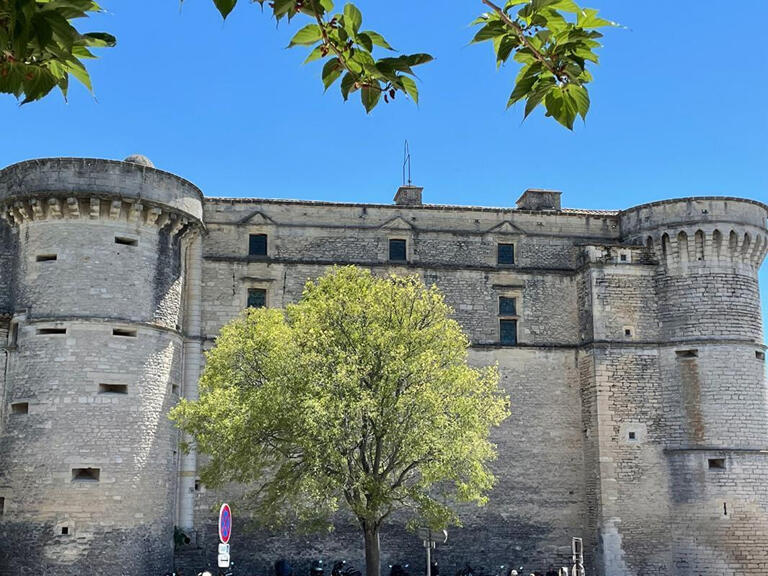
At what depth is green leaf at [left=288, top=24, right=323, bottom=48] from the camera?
3.93m

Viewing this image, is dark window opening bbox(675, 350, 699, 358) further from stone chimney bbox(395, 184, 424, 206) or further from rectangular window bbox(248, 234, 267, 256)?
rectangular window bbox(248, 234, 267, 256)

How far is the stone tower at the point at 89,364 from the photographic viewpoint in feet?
74.6

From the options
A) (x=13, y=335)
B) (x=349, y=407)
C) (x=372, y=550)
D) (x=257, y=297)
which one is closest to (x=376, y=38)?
(x=349, y=407)

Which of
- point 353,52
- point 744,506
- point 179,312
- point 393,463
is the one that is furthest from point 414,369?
point 353,52

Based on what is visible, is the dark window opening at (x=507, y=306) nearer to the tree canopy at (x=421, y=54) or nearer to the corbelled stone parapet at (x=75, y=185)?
the corbelled stone parapet at (x=75, y=185)

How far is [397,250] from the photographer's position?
29.1 m

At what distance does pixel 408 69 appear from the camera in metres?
3.92

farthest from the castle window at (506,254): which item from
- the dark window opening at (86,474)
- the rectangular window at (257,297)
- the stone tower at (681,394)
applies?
the dark window opening at (86,474)

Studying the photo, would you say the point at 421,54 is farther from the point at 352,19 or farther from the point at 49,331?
the point at 49,331

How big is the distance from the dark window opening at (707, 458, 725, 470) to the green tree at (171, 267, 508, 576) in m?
8.09

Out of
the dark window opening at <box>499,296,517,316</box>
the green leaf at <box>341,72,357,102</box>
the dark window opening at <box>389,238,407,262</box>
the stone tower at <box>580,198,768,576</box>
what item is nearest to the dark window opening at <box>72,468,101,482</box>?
the dark window opening at <box>389,238,407,262</box>

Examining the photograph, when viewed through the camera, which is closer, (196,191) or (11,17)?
(11,17)

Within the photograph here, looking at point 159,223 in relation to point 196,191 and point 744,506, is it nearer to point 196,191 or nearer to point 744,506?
point 196,191

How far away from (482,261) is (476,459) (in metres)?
8.96
